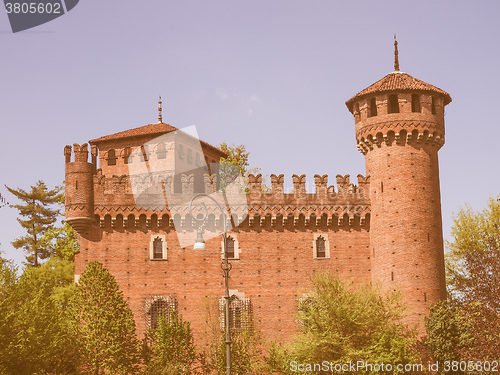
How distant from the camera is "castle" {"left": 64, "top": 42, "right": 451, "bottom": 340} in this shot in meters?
37.2

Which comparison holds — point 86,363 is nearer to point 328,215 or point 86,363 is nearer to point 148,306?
point 148,306

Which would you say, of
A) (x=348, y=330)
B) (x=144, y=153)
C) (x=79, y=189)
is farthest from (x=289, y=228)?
(x=144, y=153)

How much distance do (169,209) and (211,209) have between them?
2.36 m

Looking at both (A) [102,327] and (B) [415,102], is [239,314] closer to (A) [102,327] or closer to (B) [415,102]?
(A) [102,327]

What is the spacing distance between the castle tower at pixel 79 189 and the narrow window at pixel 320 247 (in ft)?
41.8

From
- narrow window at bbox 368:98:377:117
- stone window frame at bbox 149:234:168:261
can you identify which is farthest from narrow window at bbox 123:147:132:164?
narrow window at bbox 368:98:377:117

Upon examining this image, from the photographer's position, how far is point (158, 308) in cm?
3734

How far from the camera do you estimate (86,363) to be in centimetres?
3253

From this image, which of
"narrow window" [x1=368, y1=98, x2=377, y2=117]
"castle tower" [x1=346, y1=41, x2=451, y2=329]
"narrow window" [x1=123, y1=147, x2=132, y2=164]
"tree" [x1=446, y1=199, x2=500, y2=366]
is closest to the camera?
"tree" [x1=446, y1=199, x2=500, y2=366]

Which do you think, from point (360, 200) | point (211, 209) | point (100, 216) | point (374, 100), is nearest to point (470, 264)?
point (360, 200)

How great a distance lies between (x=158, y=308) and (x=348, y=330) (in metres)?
11.3

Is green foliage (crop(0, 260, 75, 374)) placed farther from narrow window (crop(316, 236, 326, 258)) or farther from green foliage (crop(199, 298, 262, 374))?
narrow window (crop(316, 236, 326, 258))

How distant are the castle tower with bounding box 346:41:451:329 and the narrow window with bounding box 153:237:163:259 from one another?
466 inches

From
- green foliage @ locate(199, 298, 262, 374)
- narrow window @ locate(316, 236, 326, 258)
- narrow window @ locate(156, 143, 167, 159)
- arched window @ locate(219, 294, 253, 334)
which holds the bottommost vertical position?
green foliage @ locate(199, 298, 262, 374)
